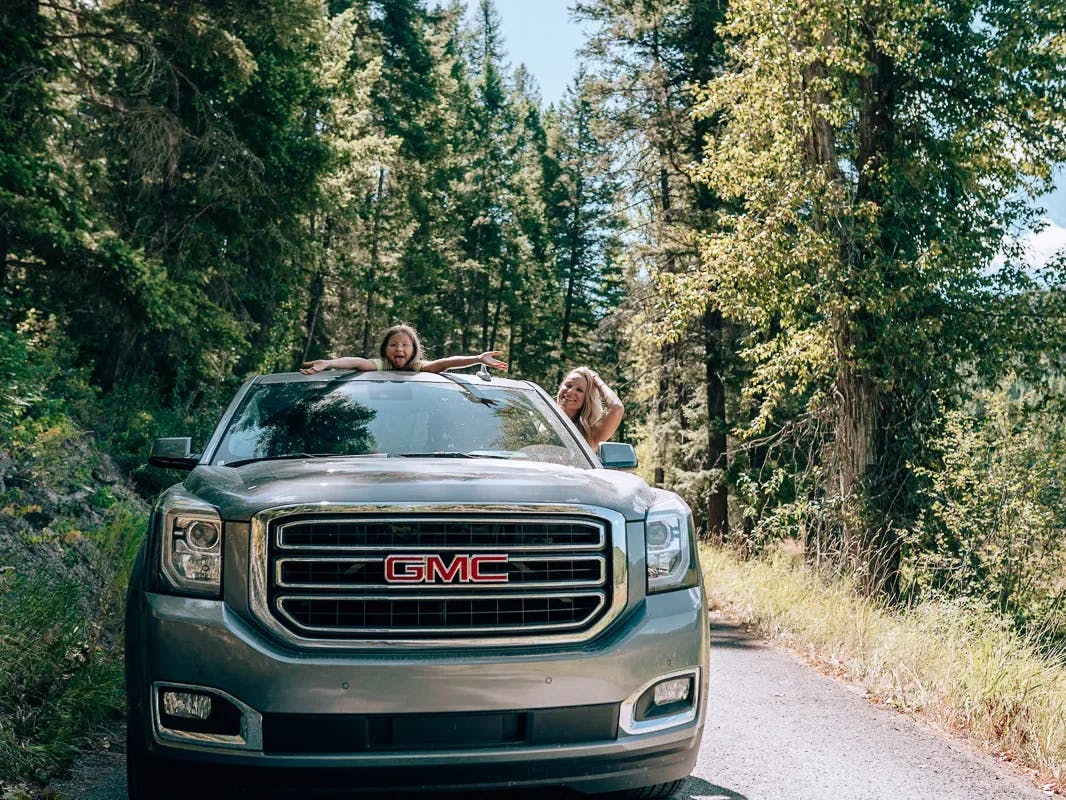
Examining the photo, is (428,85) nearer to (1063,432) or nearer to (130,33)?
(130,33)

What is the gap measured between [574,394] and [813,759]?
362cm

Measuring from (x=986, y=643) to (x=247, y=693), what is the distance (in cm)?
566

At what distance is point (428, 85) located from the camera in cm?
3812

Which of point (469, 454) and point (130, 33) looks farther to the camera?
point (130, 33)

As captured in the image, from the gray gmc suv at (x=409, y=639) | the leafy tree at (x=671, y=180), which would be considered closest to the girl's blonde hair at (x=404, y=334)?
the gray gmc suv at (x=409, y=639)

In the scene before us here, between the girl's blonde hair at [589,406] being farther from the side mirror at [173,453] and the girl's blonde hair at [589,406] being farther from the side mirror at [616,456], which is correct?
the side mirror at [173,453]

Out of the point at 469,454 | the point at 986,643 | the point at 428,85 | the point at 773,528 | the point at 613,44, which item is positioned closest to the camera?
the point at 469,454

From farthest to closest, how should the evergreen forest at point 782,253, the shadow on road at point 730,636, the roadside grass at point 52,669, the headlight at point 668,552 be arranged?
the evergreen forest at point 782,253 < the shadow on road at point 730,636 < the roadside grass at point 52,669 < the headlight at point 668,552

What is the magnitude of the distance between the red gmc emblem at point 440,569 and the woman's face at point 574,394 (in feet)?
15.1

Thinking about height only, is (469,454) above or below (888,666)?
above

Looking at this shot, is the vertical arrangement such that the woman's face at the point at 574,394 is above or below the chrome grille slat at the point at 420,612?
above

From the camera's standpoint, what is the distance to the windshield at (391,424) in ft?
16.6

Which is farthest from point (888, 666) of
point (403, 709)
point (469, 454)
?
point (403, 709)

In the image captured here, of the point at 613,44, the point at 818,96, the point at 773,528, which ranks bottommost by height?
the point at 773,528
